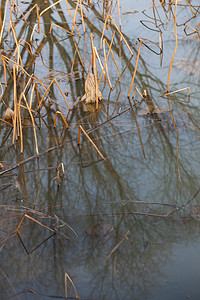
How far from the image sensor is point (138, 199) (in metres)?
1.35

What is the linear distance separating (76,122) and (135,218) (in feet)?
2.56

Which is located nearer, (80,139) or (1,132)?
(80,139)

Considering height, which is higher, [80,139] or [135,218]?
[80,139]

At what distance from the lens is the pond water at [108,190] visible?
106cm

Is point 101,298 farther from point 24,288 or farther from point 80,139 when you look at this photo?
point 80,139

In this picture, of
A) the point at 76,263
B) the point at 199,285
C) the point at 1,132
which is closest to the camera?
the point at 199,285

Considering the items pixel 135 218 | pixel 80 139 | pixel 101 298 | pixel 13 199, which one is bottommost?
pixel 101 298

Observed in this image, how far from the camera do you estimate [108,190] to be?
142 centimetres

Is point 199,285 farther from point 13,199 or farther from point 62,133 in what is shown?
point 62,133

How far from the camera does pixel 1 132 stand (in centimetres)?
189

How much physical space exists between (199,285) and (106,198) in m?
0.49

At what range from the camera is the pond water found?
3.48 feet

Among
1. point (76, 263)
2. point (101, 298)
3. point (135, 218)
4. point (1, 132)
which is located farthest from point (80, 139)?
point (101, 298)

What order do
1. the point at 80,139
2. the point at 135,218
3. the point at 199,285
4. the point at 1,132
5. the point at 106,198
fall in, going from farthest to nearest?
the point at 1,132
the point at 80,139
the point at 106,198
the point at 135,218
the point at 199,285
